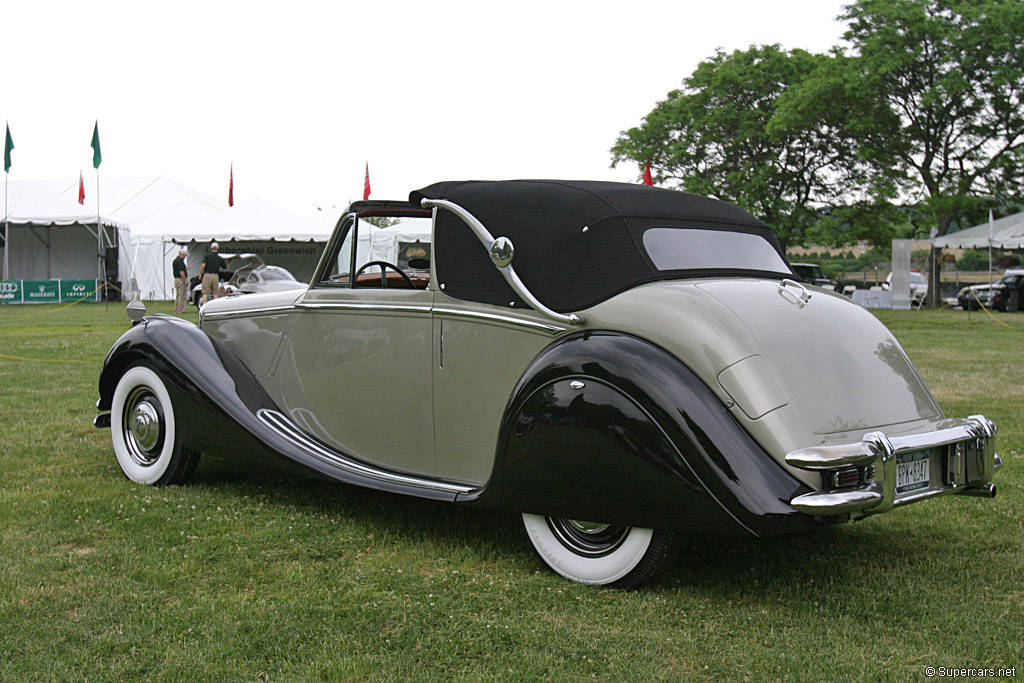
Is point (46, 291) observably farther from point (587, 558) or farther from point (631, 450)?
point (631, 450)

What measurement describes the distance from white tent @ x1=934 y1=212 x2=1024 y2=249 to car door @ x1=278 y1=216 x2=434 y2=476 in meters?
27.2

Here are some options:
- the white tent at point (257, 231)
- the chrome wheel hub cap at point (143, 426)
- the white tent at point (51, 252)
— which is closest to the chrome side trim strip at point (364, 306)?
the chrome wheel hub cap at point (143, 426)

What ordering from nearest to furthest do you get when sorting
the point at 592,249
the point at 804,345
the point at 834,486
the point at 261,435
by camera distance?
1. the point at 834,486
2. the point at 804,345
3. the point at 592,249
4. the point at 261,435

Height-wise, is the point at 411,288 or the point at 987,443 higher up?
the point at 411,288

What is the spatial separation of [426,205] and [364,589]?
182 centimetres

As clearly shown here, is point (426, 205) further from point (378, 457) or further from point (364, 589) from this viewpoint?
point (364, 589)

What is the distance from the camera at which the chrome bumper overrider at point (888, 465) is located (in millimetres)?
3266

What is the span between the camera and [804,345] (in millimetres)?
3717

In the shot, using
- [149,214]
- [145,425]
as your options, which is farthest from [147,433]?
[149,214]

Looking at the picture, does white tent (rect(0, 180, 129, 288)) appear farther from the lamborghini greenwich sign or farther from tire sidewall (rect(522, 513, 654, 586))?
tire sidewall (rect(522, 513, 654, 586))

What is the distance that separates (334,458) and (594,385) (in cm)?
173

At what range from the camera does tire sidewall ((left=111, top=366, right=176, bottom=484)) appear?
5.46m

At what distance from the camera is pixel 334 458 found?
478 centimetres

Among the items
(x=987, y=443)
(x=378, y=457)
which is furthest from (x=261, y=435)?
(x=987, y=443)
